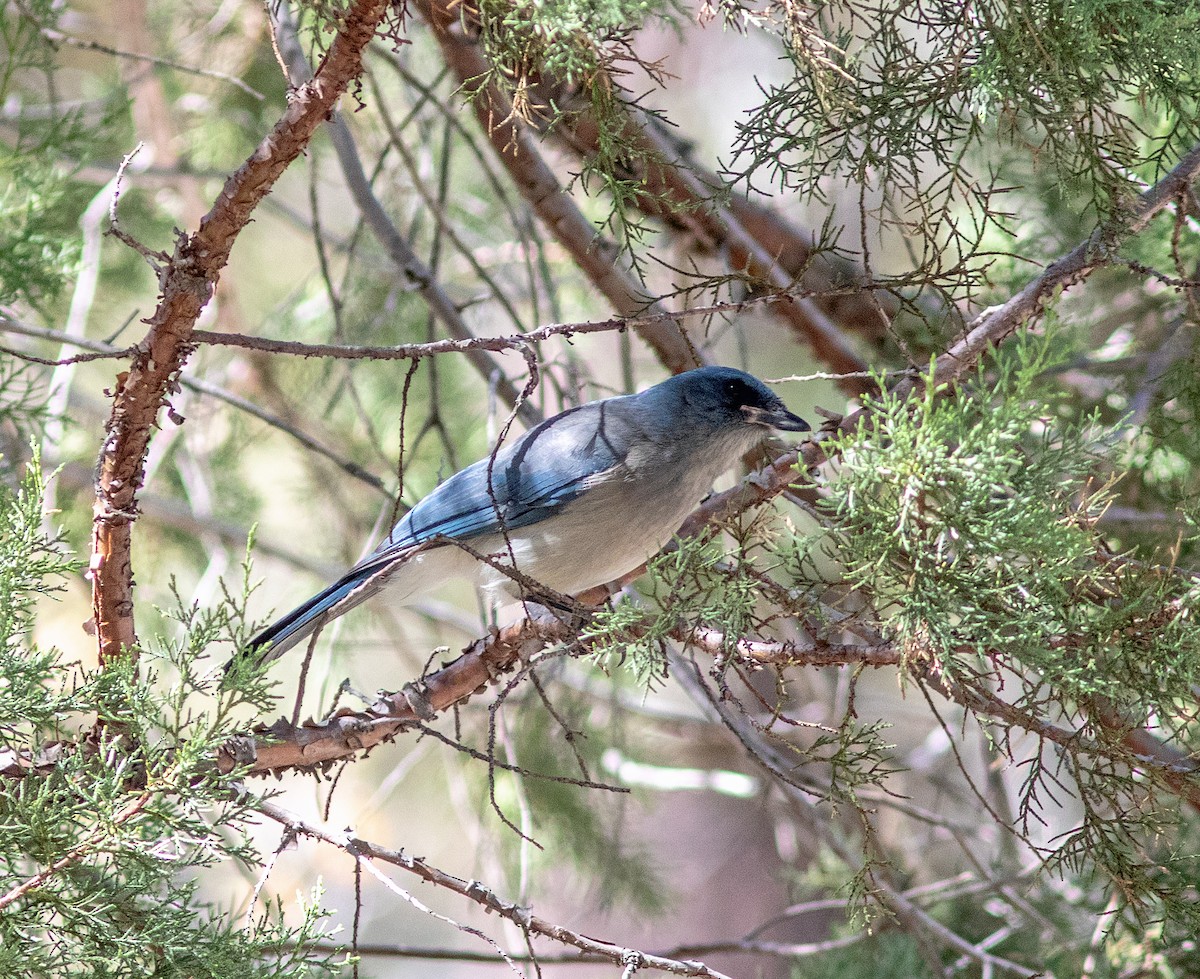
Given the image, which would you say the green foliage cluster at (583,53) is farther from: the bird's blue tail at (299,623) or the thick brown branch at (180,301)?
the bird's blue tail at (299,623)

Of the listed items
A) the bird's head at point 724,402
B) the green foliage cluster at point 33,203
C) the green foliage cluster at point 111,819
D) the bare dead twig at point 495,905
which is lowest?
the bare dead twig at point 495,905

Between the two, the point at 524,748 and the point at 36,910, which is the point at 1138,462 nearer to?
the point at 524,748

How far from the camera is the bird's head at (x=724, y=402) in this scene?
3787mm

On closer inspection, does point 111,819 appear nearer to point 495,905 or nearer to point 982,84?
point 495,905

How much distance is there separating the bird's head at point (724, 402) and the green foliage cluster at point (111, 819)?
6.87ft

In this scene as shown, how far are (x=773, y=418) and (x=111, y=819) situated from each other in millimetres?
2496

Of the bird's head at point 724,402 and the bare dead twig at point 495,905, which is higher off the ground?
the bird's head at point 724,402

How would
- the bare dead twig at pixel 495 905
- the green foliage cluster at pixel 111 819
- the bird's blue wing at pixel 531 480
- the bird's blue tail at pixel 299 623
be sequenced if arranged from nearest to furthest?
1. the green foliage cluster at pixel 111 819
2. the bare dead twig at pixel 495 905
3. the bird's blue tail at pixel 299 623
4. the bird's blue wing at pixel 531 480

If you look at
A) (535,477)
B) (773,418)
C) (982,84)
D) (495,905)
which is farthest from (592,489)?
(982,84)

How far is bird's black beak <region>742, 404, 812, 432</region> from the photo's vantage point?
3719 millimetres

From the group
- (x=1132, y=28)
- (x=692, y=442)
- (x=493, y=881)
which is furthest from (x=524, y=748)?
(x=1132, y=28)

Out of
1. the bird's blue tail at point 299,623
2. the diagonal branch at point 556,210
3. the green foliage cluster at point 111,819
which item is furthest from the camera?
the diagonal branch at point 556,210

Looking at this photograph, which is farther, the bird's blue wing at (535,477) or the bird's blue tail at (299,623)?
the bird's blue wing at (535,477)

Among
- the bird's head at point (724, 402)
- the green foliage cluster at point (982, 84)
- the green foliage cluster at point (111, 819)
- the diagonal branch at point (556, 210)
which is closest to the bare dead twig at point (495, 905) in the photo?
the green foliage cluster at point (111, 819)
